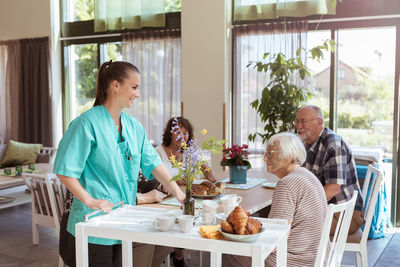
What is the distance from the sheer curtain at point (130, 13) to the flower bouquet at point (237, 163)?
9.16 feet

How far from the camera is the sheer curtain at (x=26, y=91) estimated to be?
6520mm

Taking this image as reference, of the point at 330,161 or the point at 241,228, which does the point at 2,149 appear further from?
the point at 241,228

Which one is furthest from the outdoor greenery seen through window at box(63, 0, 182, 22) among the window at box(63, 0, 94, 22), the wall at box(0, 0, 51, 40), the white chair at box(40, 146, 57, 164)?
the white chair at box(40, 146, 57, 164)

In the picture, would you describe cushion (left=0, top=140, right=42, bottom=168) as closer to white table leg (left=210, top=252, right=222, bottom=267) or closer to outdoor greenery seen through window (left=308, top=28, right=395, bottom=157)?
outdoor greenery seen through window (left=308, top=28, right=395, bottom=157)

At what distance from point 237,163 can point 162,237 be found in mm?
1875

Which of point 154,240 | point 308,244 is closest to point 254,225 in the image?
point 154,240

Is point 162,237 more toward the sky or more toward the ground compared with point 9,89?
more toward the ground

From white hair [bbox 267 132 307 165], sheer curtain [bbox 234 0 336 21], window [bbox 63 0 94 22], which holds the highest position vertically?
window [bbox 63 0 94 22]

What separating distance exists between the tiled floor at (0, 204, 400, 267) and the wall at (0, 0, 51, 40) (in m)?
2.86

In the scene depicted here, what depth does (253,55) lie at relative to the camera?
5.21 m

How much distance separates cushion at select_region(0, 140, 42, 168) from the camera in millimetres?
6148

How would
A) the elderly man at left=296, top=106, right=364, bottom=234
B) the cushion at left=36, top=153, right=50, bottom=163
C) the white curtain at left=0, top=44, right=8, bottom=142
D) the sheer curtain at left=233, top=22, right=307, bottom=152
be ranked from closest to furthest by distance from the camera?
the elderly man at left=296, top=106, right=364, bottom=234, the sheer curtain at left=233, top=22, right=307, bottom=152, the cushion at left=36, top=153, right=50, bottom=163, the white curtain at left=0, top=44, right=8, bottom=142

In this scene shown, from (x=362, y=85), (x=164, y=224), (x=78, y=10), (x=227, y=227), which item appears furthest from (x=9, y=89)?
(x=227, y=227)

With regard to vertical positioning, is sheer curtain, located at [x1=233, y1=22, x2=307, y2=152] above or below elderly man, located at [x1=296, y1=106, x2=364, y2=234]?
above
